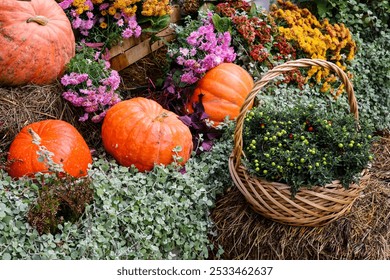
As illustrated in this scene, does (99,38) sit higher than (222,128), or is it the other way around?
(99,38)

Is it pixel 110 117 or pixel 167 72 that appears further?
pixel 167 72

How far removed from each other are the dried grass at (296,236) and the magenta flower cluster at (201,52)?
1.07 metres

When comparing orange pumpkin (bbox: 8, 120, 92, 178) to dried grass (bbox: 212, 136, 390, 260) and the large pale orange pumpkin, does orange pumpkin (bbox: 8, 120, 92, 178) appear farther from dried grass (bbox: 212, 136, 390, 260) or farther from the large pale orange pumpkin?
dried grass (bbox: 212, 136, 390, 260)

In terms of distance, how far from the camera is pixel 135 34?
13.5ft

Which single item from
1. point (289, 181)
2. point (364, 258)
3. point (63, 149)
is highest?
point (289, 181)

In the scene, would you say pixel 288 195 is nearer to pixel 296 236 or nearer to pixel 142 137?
pixel 296 236

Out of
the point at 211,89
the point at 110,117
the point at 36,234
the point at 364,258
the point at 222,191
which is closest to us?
the point at 36,234

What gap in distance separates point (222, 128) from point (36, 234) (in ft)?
5.17

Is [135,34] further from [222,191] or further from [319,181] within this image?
[319,181]

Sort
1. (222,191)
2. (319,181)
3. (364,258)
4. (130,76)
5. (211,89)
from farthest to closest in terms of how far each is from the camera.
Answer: (130,76)
(211,89)
(222,191)
(364,258)
(319,181)

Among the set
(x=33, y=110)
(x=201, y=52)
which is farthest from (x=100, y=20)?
(x=33, y=110)

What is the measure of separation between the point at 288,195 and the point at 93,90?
157cm

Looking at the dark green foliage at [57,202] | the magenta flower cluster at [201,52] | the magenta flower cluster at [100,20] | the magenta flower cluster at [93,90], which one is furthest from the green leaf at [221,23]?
the dark green foliage at [57,202]

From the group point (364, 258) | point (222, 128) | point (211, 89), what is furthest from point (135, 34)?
point (364, 258)
